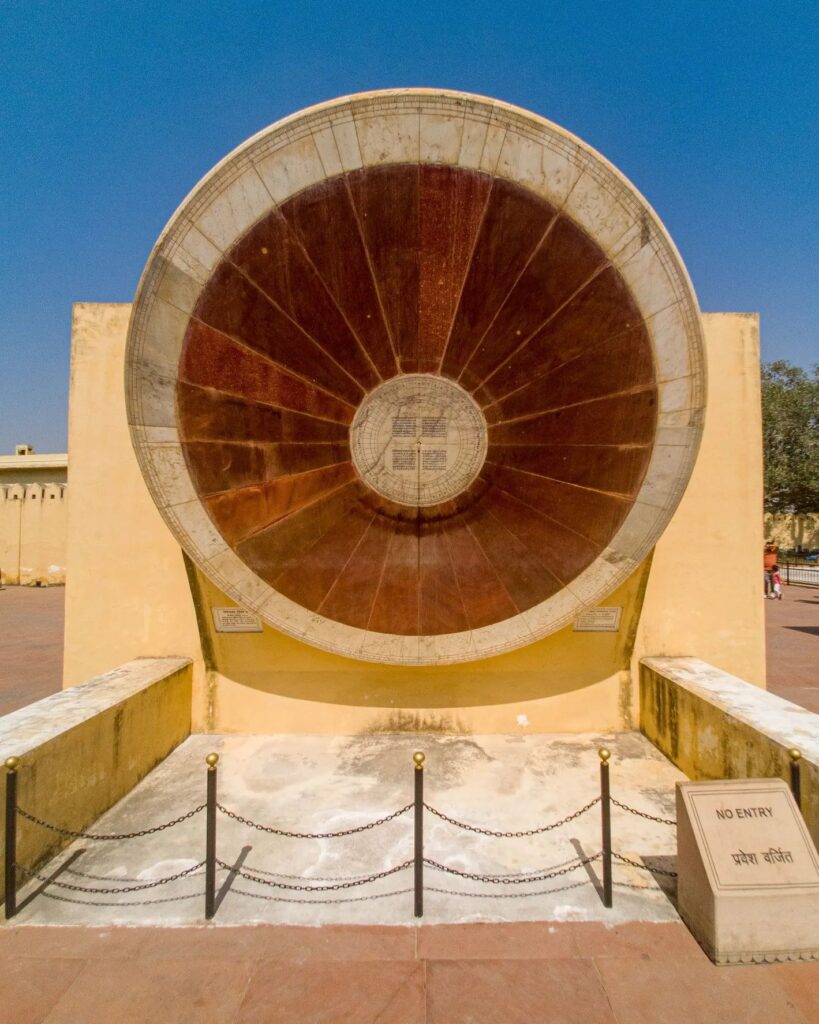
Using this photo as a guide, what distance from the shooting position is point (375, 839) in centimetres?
433

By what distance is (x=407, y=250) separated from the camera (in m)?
5.10

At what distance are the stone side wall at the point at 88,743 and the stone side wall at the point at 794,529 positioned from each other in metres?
44.6

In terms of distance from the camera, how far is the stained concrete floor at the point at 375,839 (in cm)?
354

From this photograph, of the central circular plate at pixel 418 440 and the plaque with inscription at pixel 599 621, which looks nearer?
the central circular plate at pixel 418 440

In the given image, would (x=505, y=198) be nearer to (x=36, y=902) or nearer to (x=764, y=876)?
(x=764, y=876)

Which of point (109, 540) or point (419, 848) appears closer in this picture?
point (419, 848)

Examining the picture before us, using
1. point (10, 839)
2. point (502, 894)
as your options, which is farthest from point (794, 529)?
point (10, 839)

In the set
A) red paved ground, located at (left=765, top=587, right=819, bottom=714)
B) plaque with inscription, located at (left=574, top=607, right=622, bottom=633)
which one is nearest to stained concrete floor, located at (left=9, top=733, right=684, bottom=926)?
A: plaque with inscription, located at (left=574, top=607, right=622, bottom=633)

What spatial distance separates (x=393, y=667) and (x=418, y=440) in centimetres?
278

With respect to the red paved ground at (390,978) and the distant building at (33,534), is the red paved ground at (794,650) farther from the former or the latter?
the distant building at (33,534)

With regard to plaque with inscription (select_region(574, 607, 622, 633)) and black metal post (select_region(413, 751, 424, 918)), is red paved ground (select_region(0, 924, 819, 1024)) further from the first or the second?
plaque with inscription (select_region(574, 607, 622, 633))

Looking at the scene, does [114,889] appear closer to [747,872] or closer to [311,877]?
[311,877]

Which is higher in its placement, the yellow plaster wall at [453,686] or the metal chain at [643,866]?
the yellow plaster wall at [453,686]

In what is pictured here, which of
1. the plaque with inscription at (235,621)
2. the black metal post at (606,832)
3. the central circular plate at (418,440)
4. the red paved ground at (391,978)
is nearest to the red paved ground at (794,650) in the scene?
the black metal post at (606,832)
